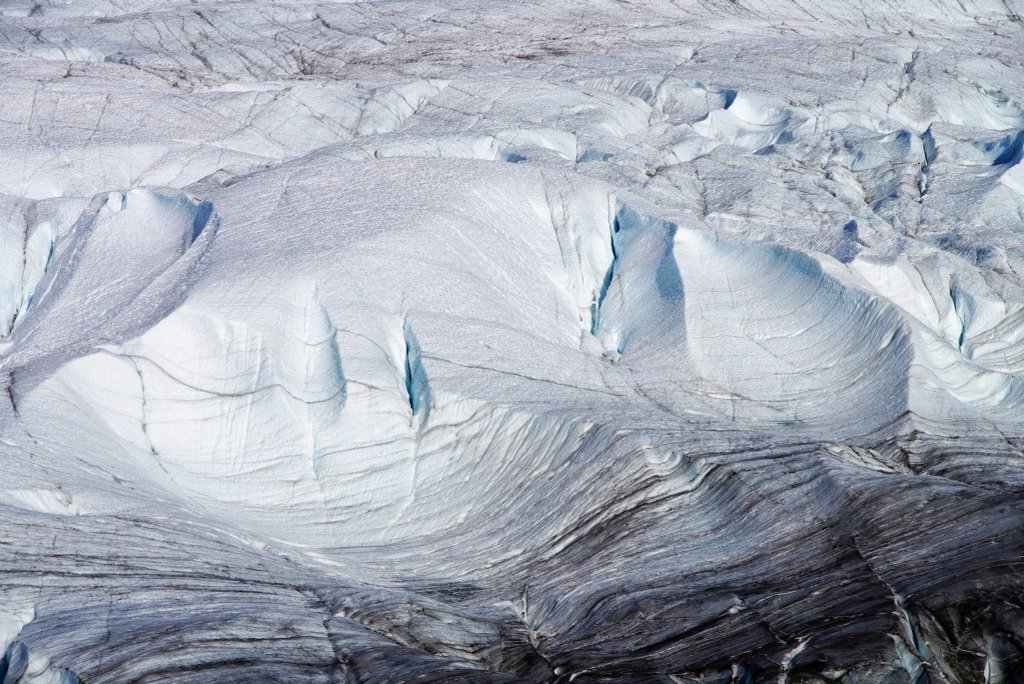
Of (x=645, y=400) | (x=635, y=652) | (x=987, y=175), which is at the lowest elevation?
(x=987, y=175)

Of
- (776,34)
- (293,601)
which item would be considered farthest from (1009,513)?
(776,34)

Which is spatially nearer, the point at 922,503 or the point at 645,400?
the point at 922,503

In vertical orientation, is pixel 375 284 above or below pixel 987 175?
above

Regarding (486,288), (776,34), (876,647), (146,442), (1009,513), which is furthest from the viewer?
(776,34)

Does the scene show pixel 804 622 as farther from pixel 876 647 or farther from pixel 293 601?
pixel 293 601

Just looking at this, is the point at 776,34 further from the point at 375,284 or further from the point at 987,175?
the point at 375,284

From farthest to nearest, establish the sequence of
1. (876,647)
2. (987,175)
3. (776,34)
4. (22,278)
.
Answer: (776,34) → (987,175) → (22,278) → (876,647)
